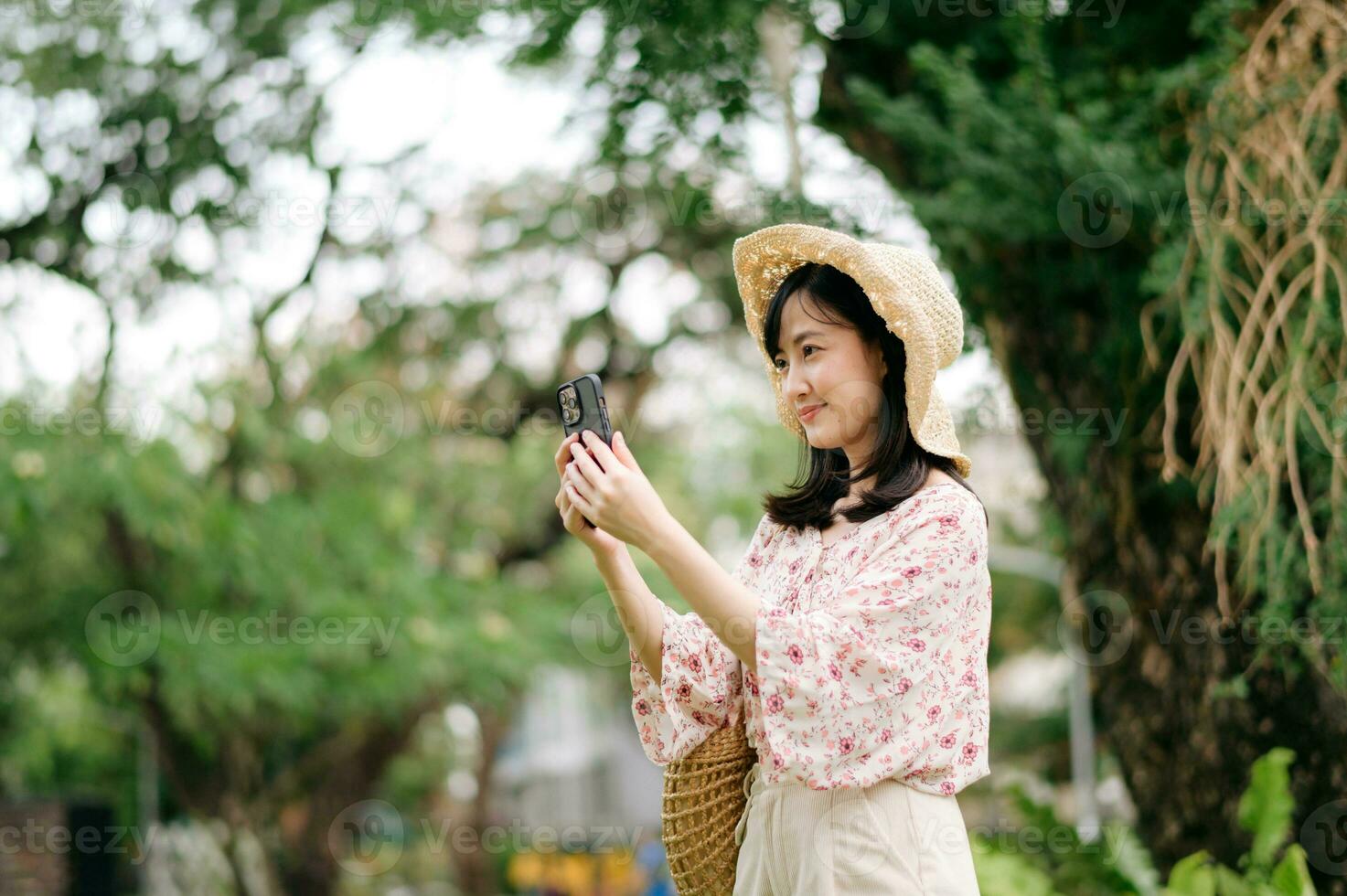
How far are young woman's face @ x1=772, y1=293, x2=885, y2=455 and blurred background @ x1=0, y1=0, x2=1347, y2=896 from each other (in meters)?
2.07

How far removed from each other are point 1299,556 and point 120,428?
642cm

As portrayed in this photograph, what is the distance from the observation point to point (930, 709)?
2131mm

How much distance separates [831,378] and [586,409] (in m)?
0.45

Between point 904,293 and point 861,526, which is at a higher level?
point 904,293
